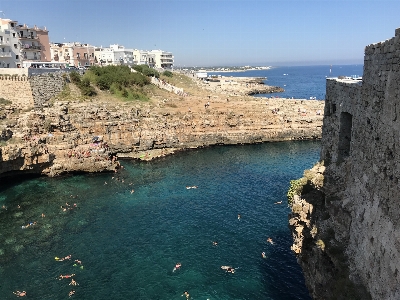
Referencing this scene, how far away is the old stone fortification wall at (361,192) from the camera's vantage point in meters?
9.23

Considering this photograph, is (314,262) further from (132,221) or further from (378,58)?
(132,221)

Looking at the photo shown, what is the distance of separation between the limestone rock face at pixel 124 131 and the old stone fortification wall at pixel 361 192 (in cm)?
3145

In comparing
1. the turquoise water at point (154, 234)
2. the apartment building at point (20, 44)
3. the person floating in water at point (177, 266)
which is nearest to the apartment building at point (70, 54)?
the apartment building at point (20, 44)

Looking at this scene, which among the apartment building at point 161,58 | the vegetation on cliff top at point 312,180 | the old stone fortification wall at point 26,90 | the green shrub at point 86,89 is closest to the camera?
the vegetation on cliff top at point 312,180

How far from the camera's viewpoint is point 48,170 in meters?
40.1

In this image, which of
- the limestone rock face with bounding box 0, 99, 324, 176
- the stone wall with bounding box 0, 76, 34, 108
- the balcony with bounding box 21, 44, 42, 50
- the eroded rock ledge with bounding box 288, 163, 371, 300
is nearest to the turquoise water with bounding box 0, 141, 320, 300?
the limestone rock face with bounding box 0, 99, 324, 176

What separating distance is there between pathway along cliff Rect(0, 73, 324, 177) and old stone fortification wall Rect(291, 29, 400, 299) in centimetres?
3140

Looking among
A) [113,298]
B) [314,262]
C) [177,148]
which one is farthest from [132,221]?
[177,148]

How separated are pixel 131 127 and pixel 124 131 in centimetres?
124

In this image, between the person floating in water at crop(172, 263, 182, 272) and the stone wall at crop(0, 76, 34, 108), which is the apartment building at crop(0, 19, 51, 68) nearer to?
the stone wall at crop(0, 76, 34, 108)

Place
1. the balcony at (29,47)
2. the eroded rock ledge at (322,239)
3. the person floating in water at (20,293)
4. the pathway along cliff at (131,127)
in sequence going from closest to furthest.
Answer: the eroded rock ledge at (322,239), the person floating in water at (20,293), the pathway along cliff at (131,127), the balcony at (29,47)

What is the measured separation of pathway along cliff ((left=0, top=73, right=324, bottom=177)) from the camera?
40000mm

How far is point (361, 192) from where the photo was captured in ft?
38.4

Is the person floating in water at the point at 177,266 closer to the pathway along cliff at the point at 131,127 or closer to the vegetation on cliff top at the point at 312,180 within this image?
the vegetation on cliff top at the point at 312,180
